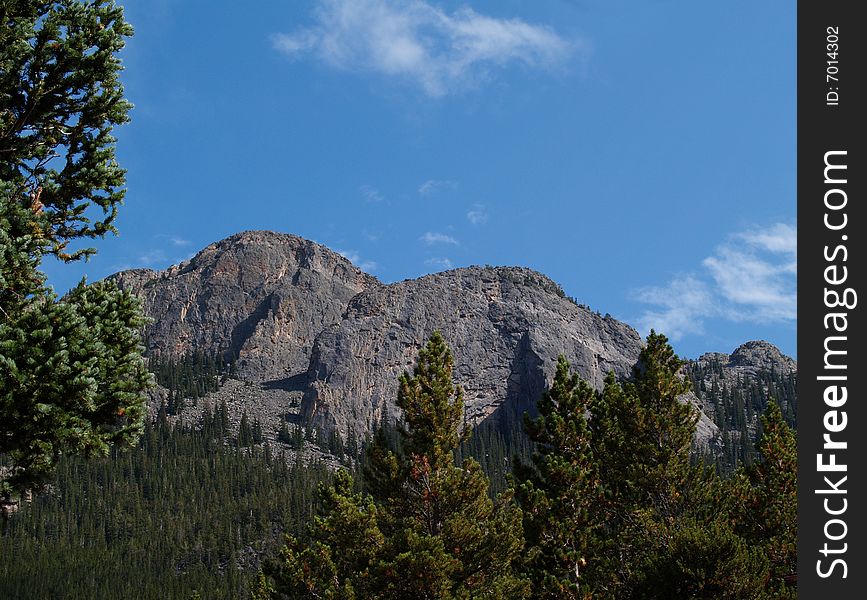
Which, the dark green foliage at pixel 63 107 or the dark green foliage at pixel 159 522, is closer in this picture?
the dark green foliage at pixel 63 107

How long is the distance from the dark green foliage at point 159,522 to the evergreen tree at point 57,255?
115m

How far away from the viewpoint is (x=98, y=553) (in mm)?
136750

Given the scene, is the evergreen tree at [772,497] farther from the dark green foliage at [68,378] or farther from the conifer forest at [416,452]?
the dark green foliage at [68,378]

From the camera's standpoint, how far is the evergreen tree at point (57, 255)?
1117cm

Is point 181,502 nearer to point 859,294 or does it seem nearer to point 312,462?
point 312,462

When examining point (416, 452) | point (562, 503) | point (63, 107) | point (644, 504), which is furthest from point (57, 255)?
point (644, 504)

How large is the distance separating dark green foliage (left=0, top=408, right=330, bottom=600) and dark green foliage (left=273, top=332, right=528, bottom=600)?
3906 inches

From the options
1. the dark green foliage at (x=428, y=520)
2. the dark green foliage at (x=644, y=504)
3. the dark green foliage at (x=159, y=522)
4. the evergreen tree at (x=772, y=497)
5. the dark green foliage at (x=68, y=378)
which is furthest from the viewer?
the dark green foliage at (x=159, y=522)

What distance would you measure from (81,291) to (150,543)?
5678 inches

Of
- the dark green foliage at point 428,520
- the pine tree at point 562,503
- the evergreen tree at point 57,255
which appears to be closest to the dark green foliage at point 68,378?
the evergreen tree at point 57,255

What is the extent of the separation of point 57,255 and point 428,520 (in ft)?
62.1

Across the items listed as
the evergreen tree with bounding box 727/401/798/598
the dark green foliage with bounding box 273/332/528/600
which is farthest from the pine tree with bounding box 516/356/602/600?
the evergreen tree with bounding box 727/401/798/598

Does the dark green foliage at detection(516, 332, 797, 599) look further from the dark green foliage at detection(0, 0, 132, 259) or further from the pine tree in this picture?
the dark green foliage at detection(0, 0, 132, 259)

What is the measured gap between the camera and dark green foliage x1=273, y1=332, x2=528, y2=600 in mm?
26672
